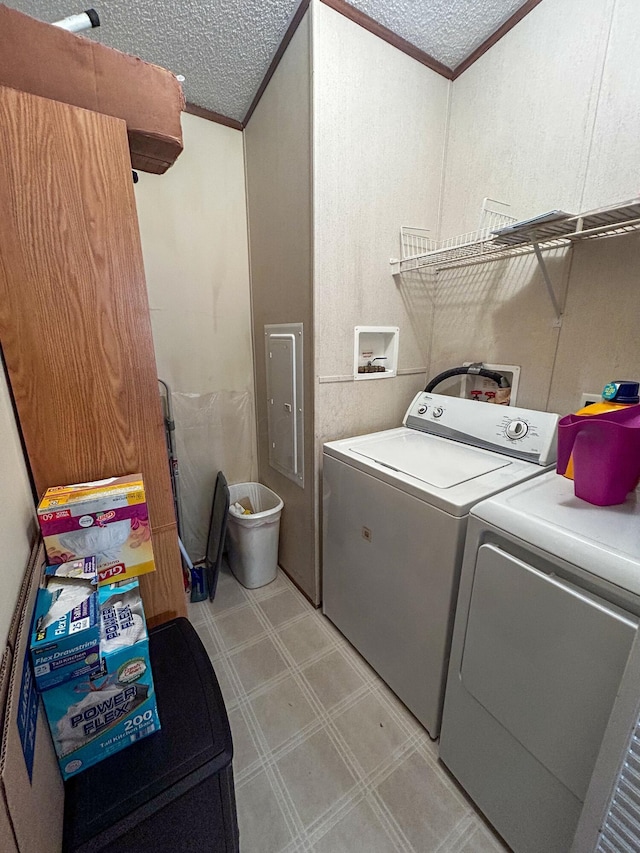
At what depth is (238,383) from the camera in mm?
2178

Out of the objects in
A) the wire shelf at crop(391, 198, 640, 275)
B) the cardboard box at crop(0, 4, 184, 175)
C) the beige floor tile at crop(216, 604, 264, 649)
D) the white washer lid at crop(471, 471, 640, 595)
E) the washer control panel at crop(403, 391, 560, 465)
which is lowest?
the beige floor tile at crop(216, 604, 264, 649)

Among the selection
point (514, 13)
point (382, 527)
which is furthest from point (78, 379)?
point (514, 13)

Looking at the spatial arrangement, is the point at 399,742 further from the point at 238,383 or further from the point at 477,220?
the point at 477,220

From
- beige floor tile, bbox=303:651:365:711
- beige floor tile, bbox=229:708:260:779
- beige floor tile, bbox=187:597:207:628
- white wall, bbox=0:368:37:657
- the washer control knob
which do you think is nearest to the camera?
white wall, bbox=0:368:37:657

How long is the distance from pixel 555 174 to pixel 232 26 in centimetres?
136

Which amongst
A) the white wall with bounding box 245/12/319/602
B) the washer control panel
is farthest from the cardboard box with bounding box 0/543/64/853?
the washer control panel

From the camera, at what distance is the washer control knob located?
1.33 m

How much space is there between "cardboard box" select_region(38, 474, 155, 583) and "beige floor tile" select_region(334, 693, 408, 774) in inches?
41.3

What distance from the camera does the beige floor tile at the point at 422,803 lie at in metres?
1.04

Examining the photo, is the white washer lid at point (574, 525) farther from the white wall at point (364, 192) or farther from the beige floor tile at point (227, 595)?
the beige floor tile at point (227, 595)

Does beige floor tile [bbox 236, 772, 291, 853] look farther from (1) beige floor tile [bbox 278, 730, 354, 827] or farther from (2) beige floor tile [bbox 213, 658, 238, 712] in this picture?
(2) beige floor tile [bbox 213, 658, 238, 712]

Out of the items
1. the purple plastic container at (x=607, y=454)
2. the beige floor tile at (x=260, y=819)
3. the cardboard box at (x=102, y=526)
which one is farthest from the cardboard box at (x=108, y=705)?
the purple plastic container at (x=607, y=454)

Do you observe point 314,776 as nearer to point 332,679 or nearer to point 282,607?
point 332,679

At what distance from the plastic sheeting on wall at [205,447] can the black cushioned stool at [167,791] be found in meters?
1.36
